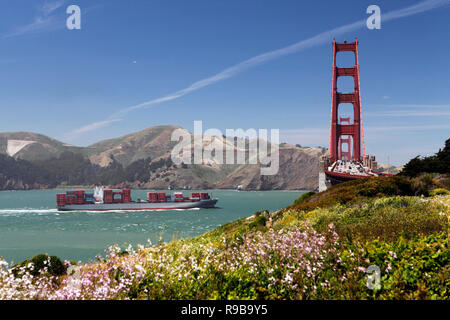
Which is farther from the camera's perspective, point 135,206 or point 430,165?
point 135,206

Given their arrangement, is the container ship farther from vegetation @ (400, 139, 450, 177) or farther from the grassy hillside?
the grassy hillside

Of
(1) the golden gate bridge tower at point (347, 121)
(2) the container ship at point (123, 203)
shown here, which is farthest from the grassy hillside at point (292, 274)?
(2) the container ship at point (123, 203)

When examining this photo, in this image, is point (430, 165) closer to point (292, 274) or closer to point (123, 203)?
point (292, 274)

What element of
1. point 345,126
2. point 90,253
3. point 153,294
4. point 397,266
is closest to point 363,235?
point 397,266

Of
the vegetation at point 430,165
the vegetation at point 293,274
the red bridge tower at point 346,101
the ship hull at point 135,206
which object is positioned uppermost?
the red bridge tower at point 346,101

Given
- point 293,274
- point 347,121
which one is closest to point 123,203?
point 347,121

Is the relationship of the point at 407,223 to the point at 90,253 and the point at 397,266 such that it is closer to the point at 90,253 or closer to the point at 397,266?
the point at 397,266

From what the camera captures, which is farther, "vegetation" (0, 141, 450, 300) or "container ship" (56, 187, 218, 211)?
"container ship" (56, 187, 218, 211)

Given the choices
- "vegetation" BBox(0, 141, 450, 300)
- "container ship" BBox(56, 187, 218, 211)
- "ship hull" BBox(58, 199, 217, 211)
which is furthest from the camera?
"ship hull" BBox(58, 199, 217, 211)

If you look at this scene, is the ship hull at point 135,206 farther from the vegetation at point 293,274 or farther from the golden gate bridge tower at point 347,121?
the vegetation at point 293,274

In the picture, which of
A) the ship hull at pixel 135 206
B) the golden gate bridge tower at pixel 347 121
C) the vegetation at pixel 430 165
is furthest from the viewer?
the ship hull at pixel 135 206

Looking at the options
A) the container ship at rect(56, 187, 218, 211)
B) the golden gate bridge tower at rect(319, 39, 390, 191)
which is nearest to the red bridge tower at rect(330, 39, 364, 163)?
the golden gate bridge tower at rect(319, 39, 390, 191)
